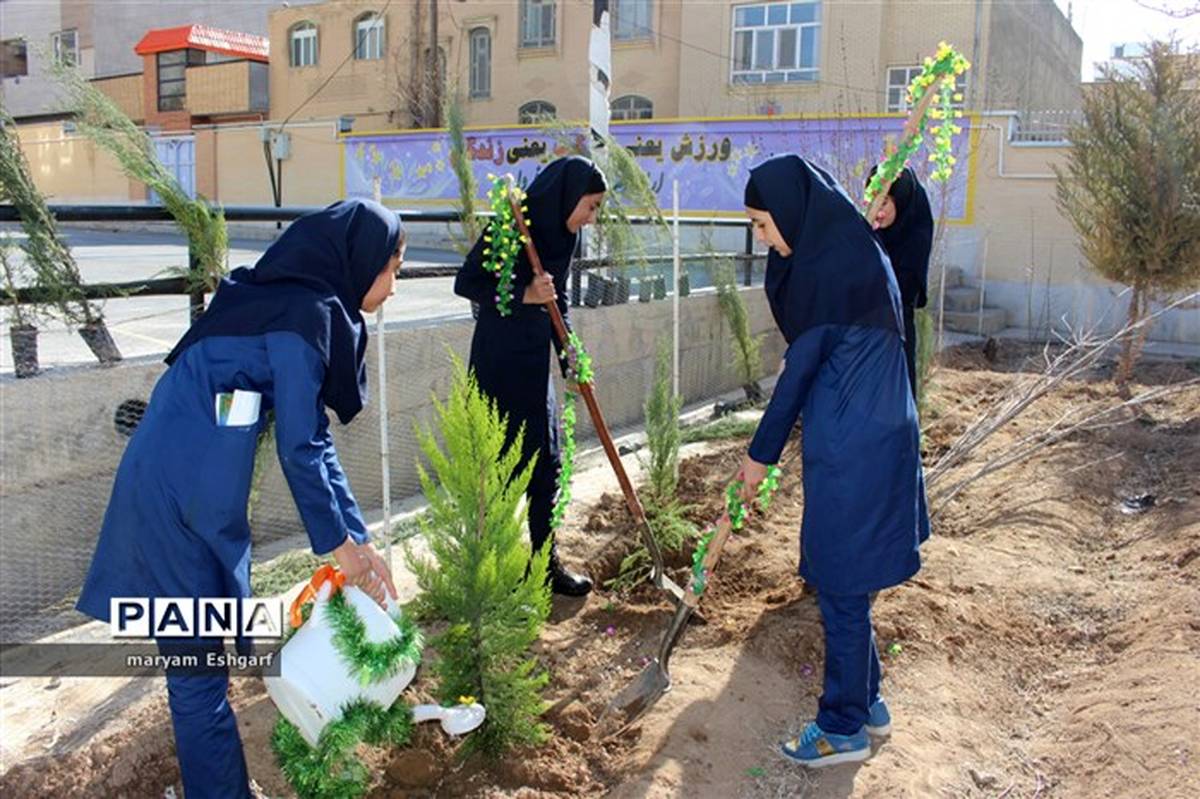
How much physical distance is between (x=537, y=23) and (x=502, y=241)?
24.7 meters

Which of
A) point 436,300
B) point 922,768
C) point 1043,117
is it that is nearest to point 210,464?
point 922,768

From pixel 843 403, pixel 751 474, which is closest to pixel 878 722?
pixel 751 474

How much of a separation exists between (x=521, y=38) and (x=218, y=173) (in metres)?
8.75

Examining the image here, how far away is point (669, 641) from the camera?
3336mm

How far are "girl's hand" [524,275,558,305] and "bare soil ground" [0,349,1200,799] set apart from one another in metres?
1.22

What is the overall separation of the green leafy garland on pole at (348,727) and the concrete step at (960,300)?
41.2 ft

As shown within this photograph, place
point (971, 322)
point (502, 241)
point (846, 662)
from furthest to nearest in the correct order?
point (971, 322) < point (502, 241) < point (846, 662)

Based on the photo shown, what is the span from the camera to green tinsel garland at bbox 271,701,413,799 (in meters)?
2.35

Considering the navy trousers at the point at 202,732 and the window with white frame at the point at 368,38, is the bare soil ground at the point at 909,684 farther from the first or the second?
the window with white frame at the point at 368,38

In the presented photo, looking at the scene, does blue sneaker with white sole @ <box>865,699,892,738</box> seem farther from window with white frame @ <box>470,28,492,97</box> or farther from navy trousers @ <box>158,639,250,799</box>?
window with white frame @ <box>470,28,492,97</box>

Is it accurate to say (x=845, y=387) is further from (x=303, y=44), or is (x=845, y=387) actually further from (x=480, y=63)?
(x=303, y=44)

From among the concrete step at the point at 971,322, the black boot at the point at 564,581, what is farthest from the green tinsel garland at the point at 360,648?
the concrete step at the point at 971,322

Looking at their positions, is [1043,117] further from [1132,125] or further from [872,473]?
[872,473]

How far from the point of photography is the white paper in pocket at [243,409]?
2.29 m
